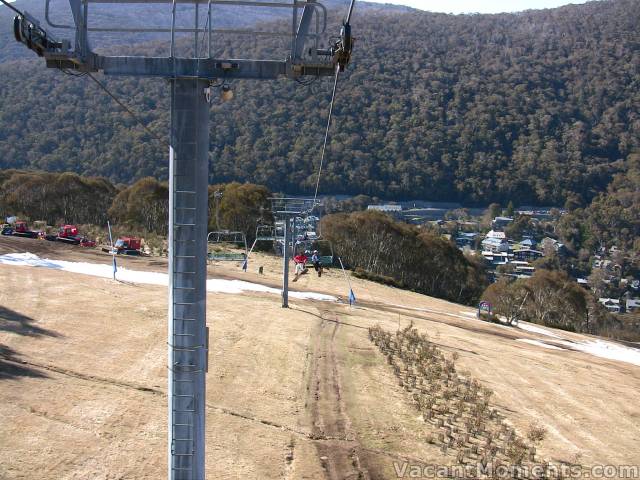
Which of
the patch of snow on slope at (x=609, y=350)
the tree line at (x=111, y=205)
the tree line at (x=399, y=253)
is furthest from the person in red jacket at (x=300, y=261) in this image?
the tree line at (x=111, y=205)

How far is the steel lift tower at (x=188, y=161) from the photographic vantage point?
8617 millimetres

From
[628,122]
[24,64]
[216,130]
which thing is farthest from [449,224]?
[24,64]

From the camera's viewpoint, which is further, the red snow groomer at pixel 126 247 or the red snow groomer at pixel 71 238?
the red snow groomer at pixel 71 238

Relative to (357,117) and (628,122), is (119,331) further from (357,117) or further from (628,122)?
(628,122)

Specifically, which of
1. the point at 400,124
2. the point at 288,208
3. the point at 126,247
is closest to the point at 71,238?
the point at 126,247

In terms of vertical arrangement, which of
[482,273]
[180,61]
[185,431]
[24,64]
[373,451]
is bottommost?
[482,273]

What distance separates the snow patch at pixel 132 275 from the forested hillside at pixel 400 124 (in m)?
53.7

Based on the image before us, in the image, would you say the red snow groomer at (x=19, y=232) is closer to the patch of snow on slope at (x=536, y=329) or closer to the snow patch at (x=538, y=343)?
the patch of snow on slope at (x=536, y=329)

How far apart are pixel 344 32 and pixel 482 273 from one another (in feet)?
209

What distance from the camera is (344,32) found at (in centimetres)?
834

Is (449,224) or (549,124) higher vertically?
(549,124)

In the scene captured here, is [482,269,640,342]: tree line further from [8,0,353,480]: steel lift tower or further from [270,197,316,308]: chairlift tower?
[8,0,353,480]: steel lift tower

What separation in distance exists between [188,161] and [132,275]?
27.6m

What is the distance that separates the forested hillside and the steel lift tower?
8193cm
